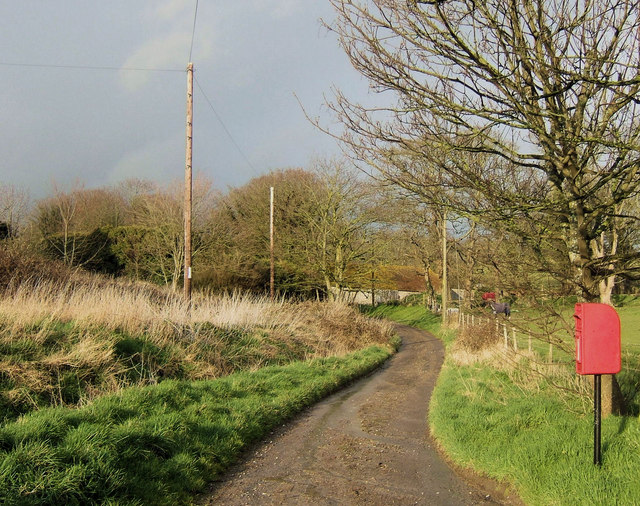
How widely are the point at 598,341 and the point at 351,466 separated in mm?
3000

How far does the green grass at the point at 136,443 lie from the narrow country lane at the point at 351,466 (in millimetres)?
313

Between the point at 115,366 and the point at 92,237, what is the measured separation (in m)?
24.8

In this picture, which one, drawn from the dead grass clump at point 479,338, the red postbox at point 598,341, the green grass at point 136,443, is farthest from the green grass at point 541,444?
the dead grass clump at point 479,338

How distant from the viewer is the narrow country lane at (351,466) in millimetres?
5184

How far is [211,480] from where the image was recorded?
18.6ft

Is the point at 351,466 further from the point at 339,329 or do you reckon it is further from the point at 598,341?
the point at 339,329

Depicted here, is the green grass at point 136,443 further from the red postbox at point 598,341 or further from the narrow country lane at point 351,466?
the red postbox at point 598,341

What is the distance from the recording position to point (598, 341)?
5.07 meters

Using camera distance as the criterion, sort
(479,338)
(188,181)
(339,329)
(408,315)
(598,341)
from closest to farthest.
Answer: (598,341)
(479,338)
(188,181)
(339,329)
(408,315)

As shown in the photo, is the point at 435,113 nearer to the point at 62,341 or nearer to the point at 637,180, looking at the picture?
the point at 637,180

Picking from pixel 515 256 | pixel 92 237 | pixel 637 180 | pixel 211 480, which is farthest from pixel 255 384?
pixel 92 237

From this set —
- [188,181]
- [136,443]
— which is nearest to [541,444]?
[136,443]

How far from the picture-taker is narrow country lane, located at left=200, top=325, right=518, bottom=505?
204 inches

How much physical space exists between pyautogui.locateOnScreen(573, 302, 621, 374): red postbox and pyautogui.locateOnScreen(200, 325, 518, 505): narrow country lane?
5.10 feet
